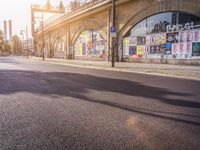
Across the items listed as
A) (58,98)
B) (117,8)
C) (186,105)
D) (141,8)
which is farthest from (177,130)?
(117,8)

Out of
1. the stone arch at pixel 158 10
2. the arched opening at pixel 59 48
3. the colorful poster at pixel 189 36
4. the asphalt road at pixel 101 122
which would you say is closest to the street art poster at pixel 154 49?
the stone arch at pixel 158 10

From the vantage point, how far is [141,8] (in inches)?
885

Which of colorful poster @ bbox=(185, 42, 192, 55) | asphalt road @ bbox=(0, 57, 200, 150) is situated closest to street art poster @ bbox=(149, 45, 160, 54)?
colorful poster @ bbox=(185, 42, 192, 55)

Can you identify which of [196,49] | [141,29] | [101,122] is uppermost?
[141,29]

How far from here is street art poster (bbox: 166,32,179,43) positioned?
20.0 m

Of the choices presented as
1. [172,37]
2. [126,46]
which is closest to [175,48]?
[172,37]

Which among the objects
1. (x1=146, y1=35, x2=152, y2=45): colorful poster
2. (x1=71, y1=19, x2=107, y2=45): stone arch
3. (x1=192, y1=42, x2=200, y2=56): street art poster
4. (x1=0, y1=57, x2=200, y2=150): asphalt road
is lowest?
(x1=0, y1=57, x2=200, y2=150): asphalt road

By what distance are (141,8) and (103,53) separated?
361 inches

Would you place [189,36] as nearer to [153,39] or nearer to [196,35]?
[196,35]

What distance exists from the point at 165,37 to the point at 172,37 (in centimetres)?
83

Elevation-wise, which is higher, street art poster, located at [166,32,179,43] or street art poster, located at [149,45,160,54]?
street art poster, located at [166,32,179,43]

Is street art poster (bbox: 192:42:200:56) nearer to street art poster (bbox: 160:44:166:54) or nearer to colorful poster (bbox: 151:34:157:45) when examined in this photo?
street art poster (bbox: 160:44:166:54)

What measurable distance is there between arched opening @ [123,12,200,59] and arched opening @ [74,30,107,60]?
5.05 meters

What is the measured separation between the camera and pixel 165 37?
21.2m
